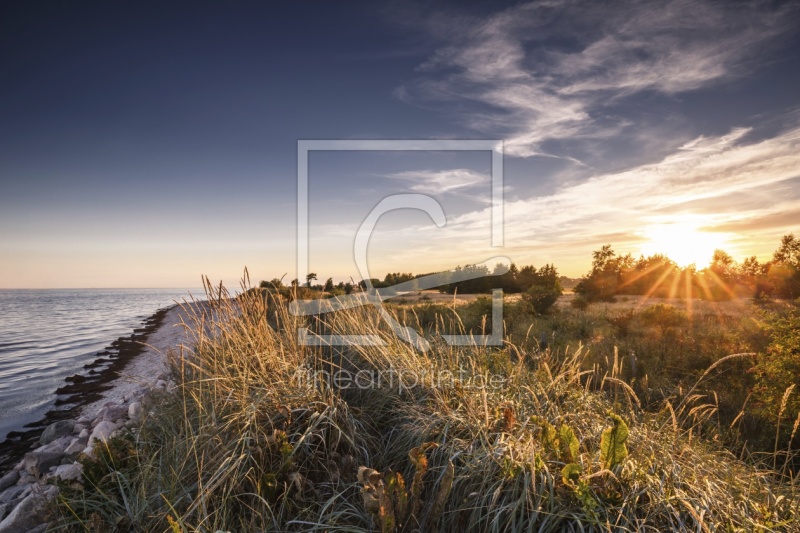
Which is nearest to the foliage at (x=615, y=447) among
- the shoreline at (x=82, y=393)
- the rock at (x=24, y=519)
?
the shoreline at (x=82, y=393)

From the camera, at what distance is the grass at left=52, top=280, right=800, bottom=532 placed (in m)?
2.59

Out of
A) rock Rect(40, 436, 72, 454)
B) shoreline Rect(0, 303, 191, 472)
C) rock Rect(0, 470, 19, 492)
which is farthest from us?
shoreline Rect(0, 303, 191, 472)

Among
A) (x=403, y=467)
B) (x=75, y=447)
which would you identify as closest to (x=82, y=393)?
(x=75, y=447)

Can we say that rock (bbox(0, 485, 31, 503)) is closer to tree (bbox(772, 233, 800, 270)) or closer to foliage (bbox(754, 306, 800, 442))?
foliage (bbox(754, 306, 800, 442))

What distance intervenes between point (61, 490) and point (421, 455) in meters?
3.33

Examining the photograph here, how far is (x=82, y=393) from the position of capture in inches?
432

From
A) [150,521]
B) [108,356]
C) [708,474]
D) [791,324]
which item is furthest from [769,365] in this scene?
[108,356]

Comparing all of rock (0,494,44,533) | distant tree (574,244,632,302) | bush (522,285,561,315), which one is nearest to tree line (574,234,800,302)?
distant tree (574,244,632,302)

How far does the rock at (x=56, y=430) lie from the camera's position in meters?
7.76

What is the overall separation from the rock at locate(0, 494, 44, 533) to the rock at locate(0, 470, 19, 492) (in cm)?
273

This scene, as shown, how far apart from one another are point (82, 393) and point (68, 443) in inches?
187

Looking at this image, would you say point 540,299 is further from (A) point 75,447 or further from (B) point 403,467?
(A) point 75,447

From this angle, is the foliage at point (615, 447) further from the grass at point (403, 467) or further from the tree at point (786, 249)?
the tree at point (786, 249)

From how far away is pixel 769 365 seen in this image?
18.4 ft
